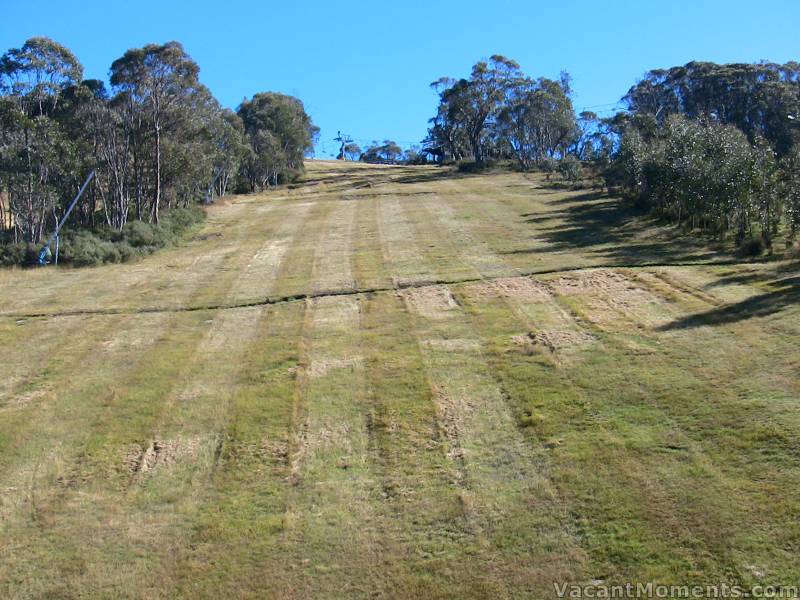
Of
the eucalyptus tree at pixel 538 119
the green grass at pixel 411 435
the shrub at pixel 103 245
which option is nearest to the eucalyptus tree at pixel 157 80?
the shrub at pixel 103 245

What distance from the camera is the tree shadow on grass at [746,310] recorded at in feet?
56.5

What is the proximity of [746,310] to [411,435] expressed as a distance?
10078mm

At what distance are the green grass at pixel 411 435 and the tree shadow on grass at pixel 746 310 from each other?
137 mm

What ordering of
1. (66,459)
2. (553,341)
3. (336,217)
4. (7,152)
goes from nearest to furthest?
(66,459) → (553,341) → (7,152) → (336,217)

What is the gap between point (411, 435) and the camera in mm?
12656

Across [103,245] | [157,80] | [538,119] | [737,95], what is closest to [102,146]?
[157,80]

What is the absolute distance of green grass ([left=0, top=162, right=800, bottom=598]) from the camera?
9.07 meters

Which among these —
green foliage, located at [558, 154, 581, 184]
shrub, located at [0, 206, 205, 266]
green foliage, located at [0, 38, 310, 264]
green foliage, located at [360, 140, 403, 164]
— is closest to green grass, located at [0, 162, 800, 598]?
shrub, located at [0, 206, 205, 266]

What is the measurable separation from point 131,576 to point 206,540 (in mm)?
1053

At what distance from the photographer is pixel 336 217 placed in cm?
4694

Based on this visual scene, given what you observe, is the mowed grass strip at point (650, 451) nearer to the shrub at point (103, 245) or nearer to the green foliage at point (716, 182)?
the green foliage at point (716, 182)

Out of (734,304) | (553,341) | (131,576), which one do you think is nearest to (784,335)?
(734,304)

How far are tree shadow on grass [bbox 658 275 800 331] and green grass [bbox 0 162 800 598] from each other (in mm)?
137

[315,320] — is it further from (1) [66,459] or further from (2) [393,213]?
(2) [393,213]
